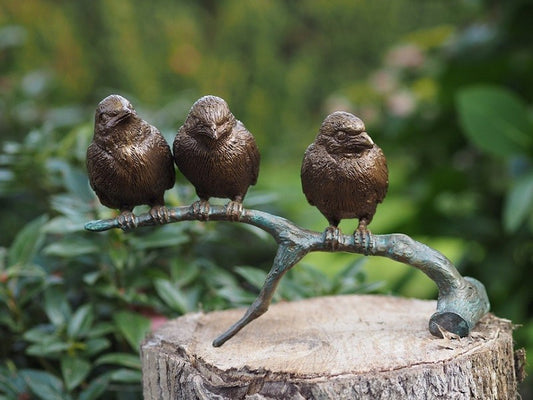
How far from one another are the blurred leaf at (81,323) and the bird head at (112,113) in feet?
2.20

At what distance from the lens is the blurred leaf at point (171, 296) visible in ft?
6.94

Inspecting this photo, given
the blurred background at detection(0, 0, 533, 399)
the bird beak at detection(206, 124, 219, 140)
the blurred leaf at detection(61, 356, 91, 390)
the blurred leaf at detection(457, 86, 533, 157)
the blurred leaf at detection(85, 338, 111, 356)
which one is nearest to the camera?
the bird beak at detection(206, 124, 219, 140)

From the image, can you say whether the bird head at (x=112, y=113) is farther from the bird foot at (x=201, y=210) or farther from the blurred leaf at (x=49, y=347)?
the blurred leaf at (x=49, y=347)

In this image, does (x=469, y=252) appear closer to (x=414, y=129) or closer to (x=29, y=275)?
(x=414, y=129)

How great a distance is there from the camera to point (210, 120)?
161cm

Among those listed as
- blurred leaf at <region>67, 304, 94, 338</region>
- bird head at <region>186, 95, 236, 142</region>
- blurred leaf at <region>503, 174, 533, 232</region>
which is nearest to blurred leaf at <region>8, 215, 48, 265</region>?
blurred leaf at <region>67, 304, 94, 338</region>

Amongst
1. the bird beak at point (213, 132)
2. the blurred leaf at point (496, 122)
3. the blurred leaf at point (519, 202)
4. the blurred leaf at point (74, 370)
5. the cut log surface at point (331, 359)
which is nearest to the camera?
the cut log surface at point (331, 359)

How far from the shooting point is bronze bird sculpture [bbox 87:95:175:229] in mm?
1640

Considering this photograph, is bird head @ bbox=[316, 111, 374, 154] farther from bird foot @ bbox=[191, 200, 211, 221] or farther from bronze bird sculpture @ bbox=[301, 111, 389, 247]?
bird foot @ bbox=[191, 200, 211, 221]

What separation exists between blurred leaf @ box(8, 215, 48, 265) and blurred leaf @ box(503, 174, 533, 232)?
1.73 m

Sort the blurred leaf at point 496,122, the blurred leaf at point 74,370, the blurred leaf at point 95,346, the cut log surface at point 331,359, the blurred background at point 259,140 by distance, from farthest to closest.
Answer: the blurred leaf at point 496,122 < the blurred background at point 259,140 < the blurred leaf at point 95,346 < the blurred leaf at point 74,370 < the cut log surface at point 331,359

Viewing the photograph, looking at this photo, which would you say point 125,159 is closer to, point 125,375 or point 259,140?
point 125,375

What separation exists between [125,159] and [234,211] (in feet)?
0.93

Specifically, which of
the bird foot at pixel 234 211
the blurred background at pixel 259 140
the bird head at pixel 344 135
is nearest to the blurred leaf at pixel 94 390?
the blurred background at pixel 259 140
